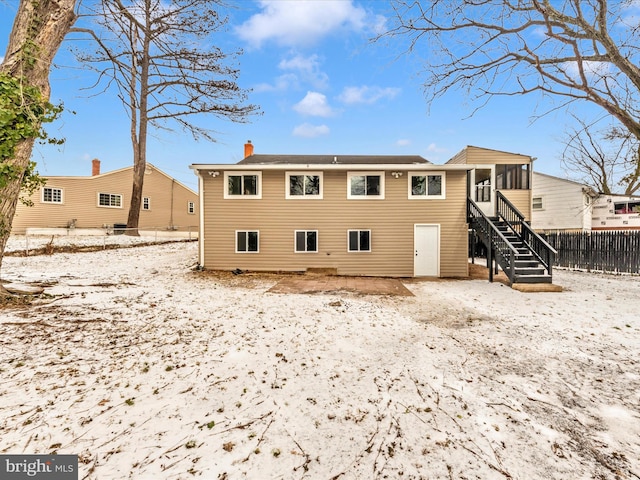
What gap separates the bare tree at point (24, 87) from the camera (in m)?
4.71

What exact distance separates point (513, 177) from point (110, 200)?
91.9ft

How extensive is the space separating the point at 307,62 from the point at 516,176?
1355cm

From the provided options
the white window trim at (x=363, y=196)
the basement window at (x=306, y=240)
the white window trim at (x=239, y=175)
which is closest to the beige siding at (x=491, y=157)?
the white window trim at (x=363, y=196)

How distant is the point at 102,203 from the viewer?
20781 mm

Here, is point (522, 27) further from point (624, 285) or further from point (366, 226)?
point (624, 285)

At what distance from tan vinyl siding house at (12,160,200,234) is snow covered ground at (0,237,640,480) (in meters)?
17.8

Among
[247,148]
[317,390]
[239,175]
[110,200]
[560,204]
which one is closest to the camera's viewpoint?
[317,390]

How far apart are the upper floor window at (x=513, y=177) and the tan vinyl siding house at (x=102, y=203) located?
67.3 ft

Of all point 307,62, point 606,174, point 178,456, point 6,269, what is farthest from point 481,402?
point 606,174

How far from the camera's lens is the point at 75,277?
830 centimetres

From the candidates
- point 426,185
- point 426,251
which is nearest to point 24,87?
point 426,185

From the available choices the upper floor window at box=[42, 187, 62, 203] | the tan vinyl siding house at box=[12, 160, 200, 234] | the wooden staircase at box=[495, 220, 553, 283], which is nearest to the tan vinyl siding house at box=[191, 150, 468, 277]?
the wooden staircase at box=[495, 220, 553, 283]

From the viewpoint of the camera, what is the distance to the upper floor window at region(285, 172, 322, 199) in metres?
11.6

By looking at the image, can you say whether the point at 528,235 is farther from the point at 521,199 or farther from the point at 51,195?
the point at 51,195
